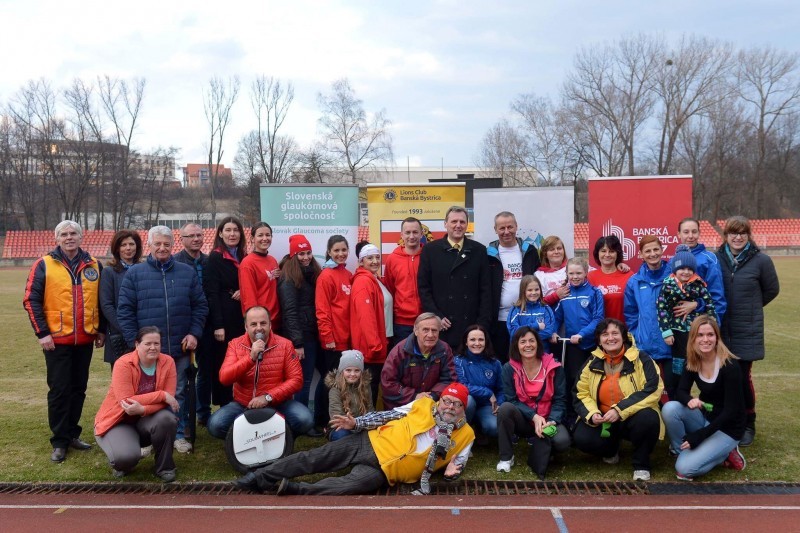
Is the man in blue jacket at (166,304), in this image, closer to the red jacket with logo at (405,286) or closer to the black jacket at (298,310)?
the black jacket at (298,310)

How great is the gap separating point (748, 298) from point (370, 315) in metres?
3.36

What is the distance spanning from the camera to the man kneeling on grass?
481 centimetres

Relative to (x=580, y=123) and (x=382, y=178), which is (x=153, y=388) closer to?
(x=382, y=178)

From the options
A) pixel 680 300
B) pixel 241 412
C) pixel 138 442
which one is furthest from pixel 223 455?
pixel 680 300

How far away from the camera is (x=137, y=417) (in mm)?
5227

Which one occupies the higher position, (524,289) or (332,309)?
(524,289)

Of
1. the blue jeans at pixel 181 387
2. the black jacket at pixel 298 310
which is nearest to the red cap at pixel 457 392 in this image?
the black jacket at pixel 298 310

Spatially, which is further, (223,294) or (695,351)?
(223,294)

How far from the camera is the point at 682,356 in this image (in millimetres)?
5500

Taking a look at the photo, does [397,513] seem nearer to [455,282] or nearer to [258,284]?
[455,282]

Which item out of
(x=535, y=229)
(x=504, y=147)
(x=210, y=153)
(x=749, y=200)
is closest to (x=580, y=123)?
(x=504, y=147)

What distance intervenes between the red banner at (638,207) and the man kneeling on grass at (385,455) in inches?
133

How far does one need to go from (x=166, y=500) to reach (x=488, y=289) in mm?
3254

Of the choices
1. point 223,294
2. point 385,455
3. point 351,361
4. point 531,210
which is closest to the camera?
point 385,455
